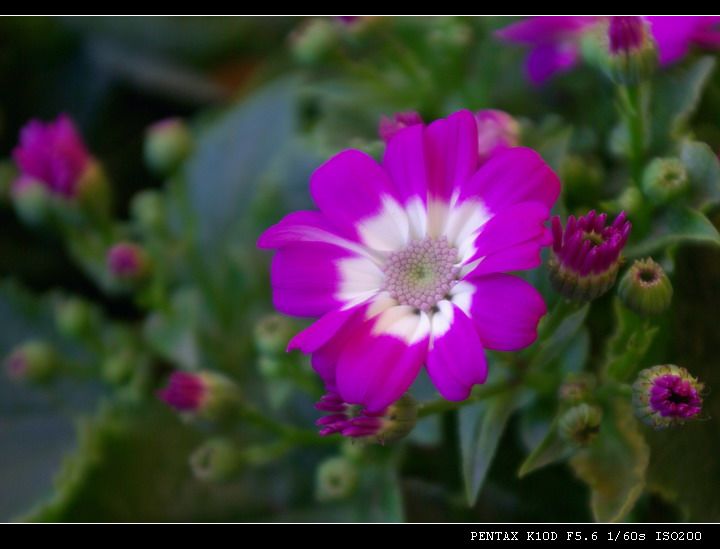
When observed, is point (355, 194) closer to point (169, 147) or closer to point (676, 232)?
point (676, 232)

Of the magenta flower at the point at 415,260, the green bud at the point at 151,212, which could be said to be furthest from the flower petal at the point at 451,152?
the green bud at the point at 151,212

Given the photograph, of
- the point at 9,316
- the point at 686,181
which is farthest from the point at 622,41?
the point at 9,316

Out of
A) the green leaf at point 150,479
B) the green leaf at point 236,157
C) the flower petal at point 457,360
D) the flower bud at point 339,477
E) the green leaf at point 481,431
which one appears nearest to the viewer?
the flower petal at point 457,360

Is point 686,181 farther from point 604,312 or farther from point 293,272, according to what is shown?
point 293,272

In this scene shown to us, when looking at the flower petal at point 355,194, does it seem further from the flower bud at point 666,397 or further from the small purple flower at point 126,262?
the small purple flower at point 126,262

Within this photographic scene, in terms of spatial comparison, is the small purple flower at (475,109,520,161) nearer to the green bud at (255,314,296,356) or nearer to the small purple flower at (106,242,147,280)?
the green bud at (255,314,296,356)

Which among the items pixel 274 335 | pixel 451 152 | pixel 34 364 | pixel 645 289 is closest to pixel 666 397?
pixel 645 289
